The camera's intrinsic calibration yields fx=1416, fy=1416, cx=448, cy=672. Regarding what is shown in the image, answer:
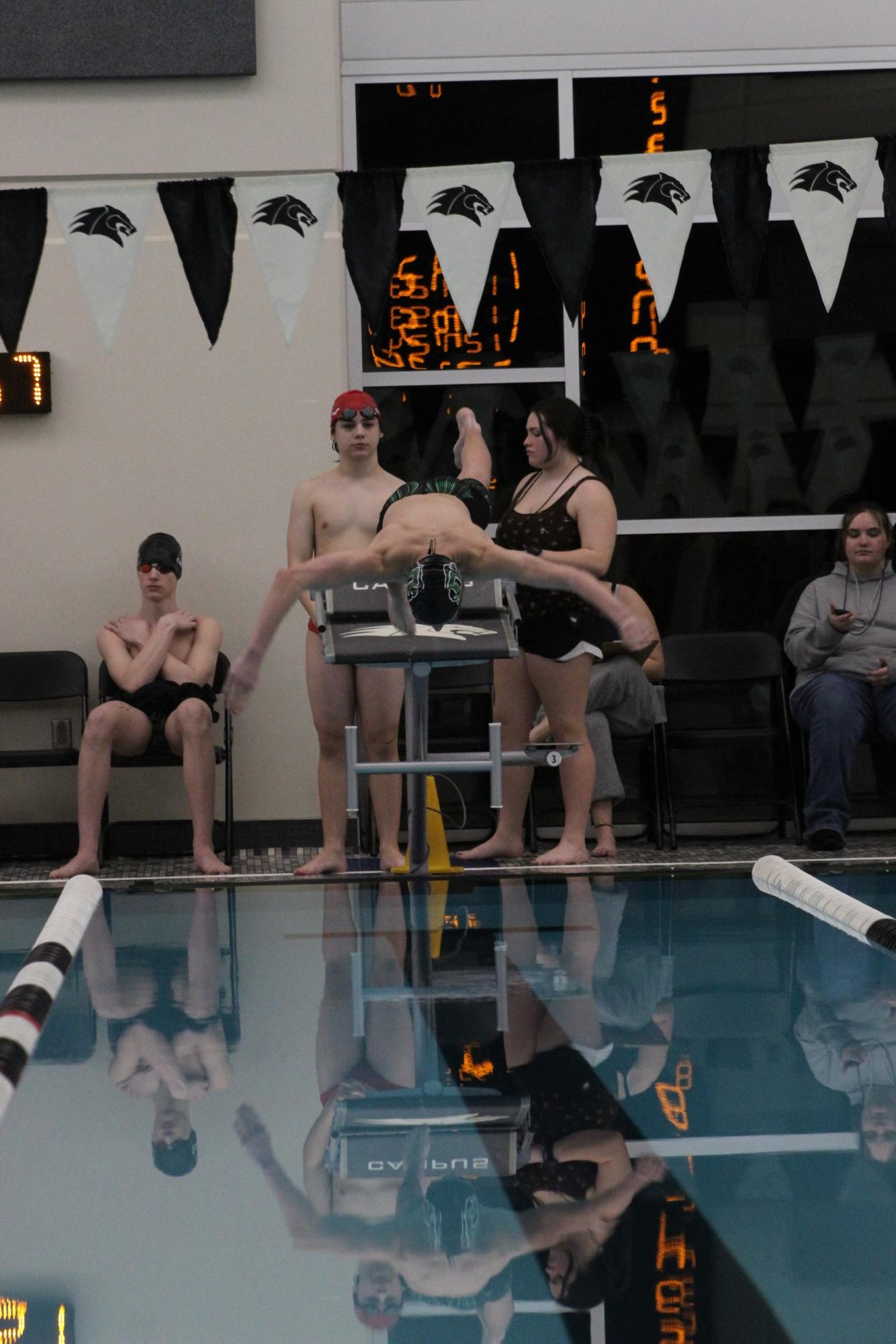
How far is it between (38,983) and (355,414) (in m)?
2.91

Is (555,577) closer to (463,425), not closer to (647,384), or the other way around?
(463,425)

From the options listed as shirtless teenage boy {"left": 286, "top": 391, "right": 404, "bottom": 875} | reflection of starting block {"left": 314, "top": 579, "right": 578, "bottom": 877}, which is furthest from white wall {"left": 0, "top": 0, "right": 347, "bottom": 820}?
reflection of starting block {"left": 314, "top": 579, "right": 578, "bottom": 877}

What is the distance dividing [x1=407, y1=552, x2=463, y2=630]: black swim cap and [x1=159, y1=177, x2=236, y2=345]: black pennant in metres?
1.49

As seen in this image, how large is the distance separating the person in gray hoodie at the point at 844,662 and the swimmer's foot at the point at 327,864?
193 cm

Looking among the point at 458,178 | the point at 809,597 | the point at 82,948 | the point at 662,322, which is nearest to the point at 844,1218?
the point at 82,948

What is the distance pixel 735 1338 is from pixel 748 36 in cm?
A: 693

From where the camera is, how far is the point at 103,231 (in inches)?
187

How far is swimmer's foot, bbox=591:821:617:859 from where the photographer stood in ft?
18.5

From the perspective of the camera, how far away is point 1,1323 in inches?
54.1

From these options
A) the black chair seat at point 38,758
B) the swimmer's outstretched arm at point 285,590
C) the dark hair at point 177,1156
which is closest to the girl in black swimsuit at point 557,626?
the swimmer's outstretched arm at point 285,590

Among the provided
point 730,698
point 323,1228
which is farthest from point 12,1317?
point 730,698

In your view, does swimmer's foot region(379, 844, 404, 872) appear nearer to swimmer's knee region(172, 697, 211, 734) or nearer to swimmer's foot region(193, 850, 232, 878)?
swimmer's foot region(193, 850, 232, 878)

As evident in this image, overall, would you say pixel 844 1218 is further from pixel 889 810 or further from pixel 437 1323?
pixel 889 810

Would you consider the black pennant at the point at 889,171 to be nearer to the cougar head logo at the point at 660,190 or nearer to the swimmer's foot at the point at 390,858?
the cougar head logo at the point at 660,190
